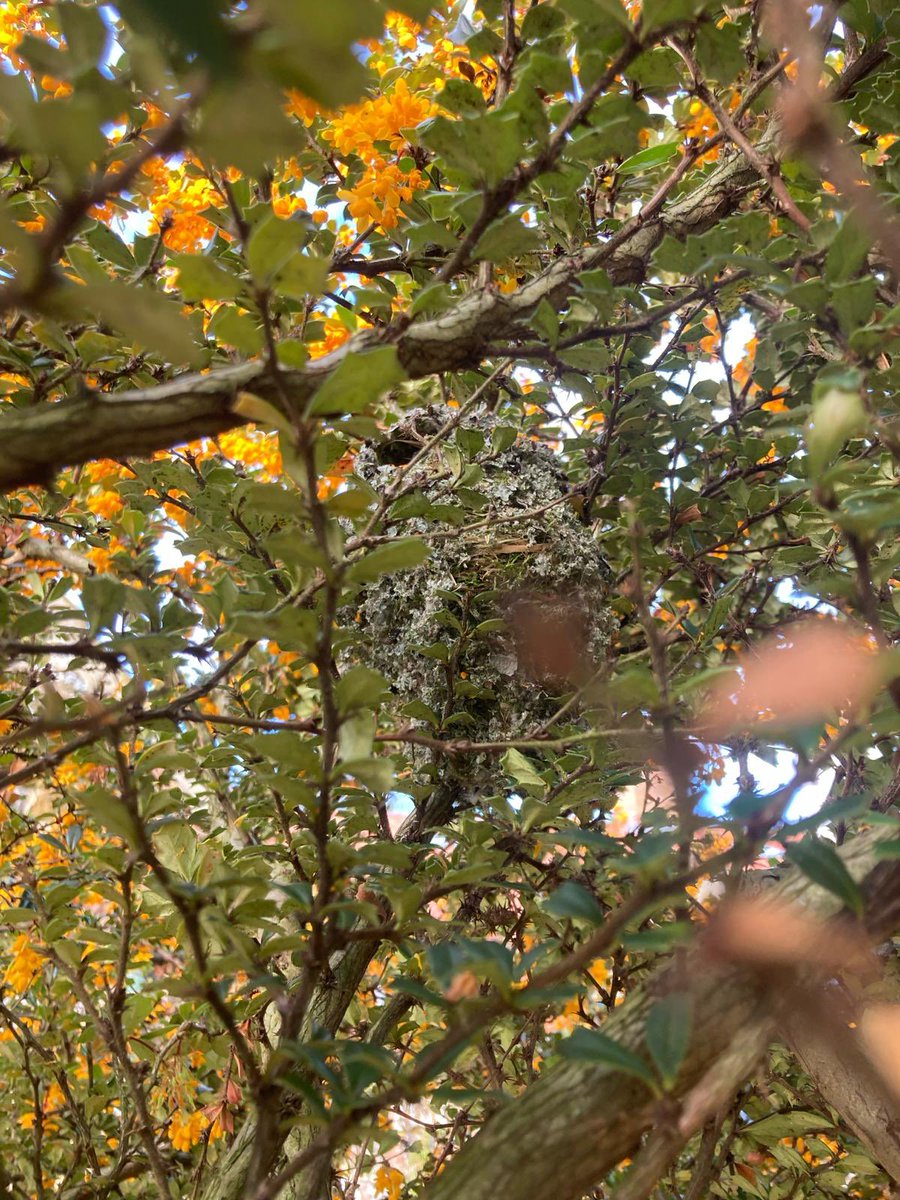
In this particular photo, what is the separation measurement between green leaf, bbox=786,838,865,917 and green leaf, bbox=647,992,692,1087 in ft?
0.40

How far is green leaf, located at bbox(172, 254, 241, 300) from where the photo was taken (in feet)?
2.17

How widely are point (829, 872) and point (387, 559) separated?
40 cm

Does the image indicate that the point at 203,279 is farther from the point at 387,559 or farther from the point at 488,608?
the point at 488,608

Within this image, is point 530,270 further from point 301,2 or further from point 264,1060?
point 264,1060

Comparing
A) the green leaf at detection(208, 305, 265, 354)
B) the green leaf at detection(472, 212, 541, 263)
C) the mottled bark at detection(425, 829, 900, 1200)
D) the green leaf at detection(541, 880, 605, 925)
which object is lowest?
the mottled bark at detection(425, 829, 900, 1200)

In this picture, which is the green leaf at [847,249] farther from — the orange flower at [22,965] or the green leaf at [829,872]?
the orange flower at [22,965]

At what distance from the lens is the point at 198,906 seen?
0.68 m

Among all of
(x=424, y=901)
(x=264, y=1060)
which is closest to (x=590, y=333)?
(x=424, y=901)

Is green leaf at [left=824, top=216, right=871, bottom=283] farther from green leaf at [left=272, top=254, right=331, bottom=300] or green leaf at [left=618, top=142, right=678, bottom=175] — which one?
green leaf at [left=618, top=142, right=678, bottom=175]

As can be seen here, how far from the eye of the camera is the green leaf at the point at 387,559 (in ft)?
2.26

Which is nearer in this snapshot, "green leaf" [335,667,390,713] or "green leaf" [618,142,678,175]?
"green leaf" [335,667,390,713]

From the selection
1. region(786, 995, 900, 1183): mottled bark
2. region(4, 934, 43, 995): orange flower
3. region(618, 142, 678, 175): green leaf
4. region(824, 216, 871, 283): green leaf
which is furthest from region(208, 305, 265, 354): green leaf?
region(4, 934, 43, 995): orange flower

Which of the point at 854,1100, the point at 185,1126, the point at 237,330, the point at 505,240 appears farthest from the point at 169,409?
the point at 185,1126

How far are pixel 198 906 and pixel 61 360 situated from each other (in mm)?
1150
